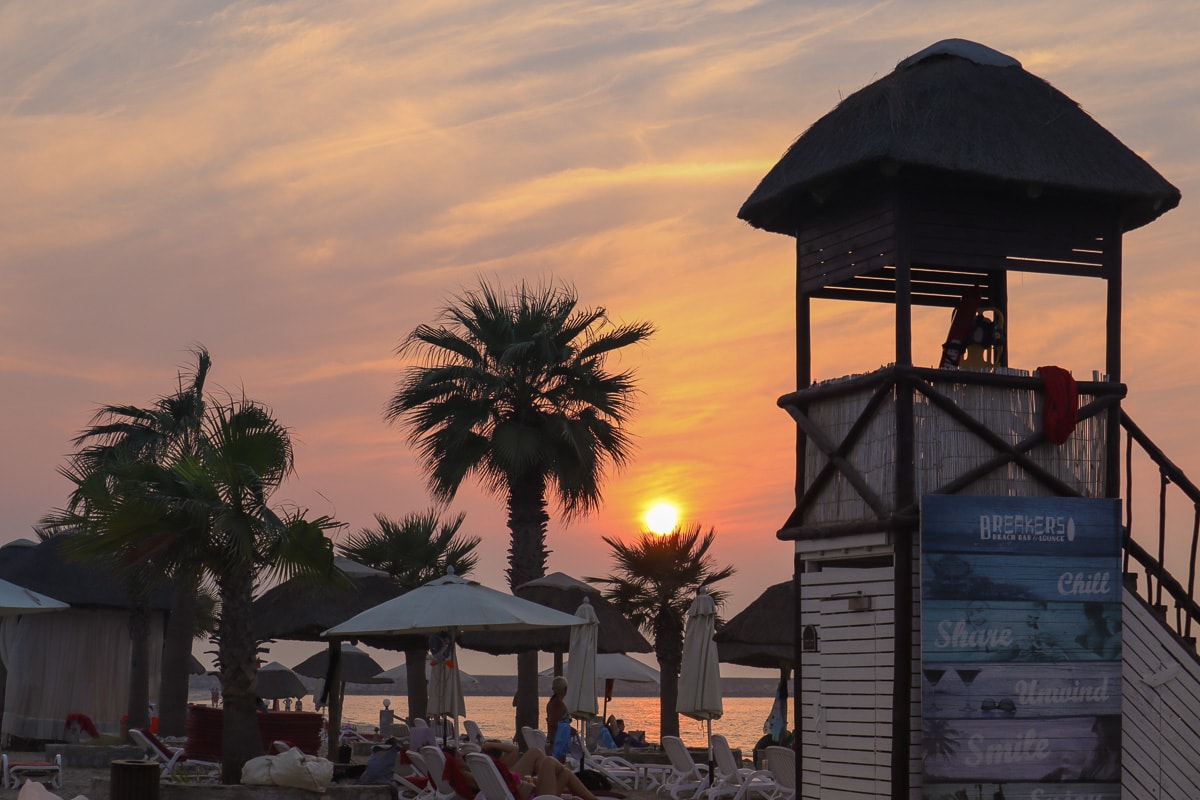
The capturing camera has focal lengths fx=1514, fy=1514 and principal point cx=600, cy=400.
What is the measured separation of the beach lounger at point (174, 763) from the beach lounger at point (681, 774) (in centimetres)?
596

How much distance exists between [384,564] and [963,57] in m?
26.0

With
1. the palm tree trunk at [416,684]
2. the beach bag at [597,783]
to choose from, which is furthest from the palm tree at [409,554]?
the beach bag at [597,783]

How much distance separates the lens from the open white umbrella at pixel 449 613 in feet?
57.3

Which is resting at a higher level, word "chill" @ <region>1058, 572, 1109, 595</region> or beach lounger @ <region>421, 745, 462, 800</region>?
word "chill" @ <region>1058, 572, 1109, 595</region>

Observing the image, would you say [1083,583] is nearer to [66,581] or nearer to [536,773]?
[536,773]

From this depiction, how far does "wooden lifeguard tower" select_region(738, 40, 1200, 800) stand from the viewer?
13211mm

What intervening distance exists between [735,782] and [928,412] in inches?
291

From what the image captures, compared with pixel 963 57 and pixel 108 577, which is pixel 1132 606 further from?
pixel 108 577

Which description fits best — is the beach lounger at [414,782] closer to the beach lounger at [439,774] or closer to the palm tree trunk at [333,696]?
the beach lounger at [439,774]

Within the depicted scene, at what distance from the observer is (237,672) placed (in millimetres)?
17969

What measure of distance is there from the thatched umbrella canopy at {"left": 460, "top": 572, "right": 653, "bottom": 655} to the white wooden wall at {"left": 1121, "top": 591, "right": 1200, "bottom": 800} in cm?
1111

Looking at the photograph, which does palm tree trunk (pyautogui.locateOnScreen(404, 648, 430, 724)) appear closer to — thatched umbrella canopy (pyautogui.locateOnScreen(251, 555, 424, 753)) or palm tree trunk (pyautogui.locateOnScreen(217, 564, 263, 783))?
thatched umbrella canopy (pyautogui.locateOnScreen(251, 555, 424, 753))

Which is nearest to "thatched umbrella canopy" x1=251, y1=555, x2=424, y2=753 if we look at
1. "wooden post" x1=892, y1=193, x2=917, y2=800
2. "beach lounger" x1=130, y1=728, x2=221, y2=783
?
"beach lounger" x1=130, y1=728, x2=221, y2=783

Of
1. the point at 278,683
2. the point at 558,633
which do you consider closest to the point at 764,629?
the point at 558,633
